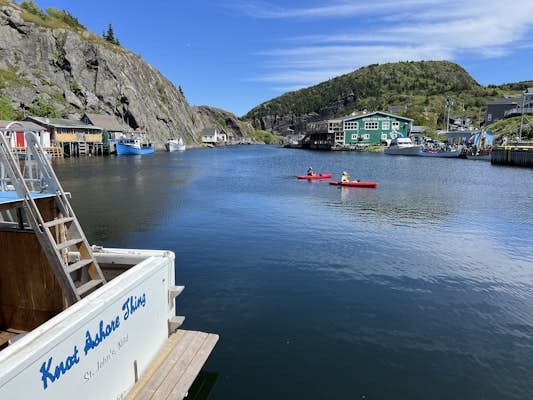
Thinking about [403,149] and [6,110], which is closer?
[6,110]

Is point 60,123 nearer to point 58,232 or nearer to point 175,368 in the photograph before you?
point 58,232

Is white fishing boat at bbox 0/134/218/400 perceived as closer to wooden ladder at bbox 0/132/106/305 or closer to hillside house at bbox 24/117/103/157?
wooden ladder at bbox 0/132/106/305

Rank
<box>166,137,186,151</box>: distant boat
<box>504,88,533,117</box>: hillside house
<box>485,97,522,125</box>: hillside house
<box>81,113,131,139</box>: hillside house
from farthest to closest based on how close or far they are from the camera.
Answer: <box>485,97,522,125</box>: hillside house → <box>166,137,186,151</box>: distant boat → <box>504,88,533,117</box>: hillside house → <box>81,113,131,139</box>: hillside house

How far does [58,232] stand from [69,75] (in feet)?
425

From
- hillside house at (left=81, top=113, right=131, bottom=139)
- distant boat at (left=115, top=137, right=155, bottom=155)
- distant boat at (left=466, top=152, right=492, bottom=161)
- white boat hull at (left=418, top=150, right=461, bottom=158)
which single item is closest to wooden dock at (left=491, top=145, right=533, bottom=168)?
distant boat at (left=466, top=152, right=492, bottom=161)

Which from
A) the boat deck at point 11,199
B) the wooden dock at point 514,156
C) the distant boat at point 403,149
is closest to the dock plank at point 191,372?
the boat deck at point 11,199

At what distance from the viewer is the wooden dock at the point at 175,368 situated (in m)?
6.58

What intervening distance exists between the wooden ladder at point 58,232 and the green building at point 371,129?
140 m

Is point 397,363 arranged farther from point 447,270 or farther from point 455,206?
point 455,206

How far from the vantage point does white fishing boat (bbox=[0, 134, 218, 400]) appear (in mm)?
4574

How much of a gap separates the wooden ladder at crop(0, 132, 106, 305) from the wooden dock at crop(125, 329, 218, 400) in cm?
198

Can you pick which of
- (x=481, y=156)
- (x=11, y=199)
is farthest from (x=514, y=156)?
(x=11, y=199)

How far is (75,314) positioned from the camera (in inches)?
202

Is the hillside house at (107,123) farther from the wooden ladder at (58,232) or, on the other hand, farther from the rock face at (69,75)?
the wooden ladder at (58,232)
